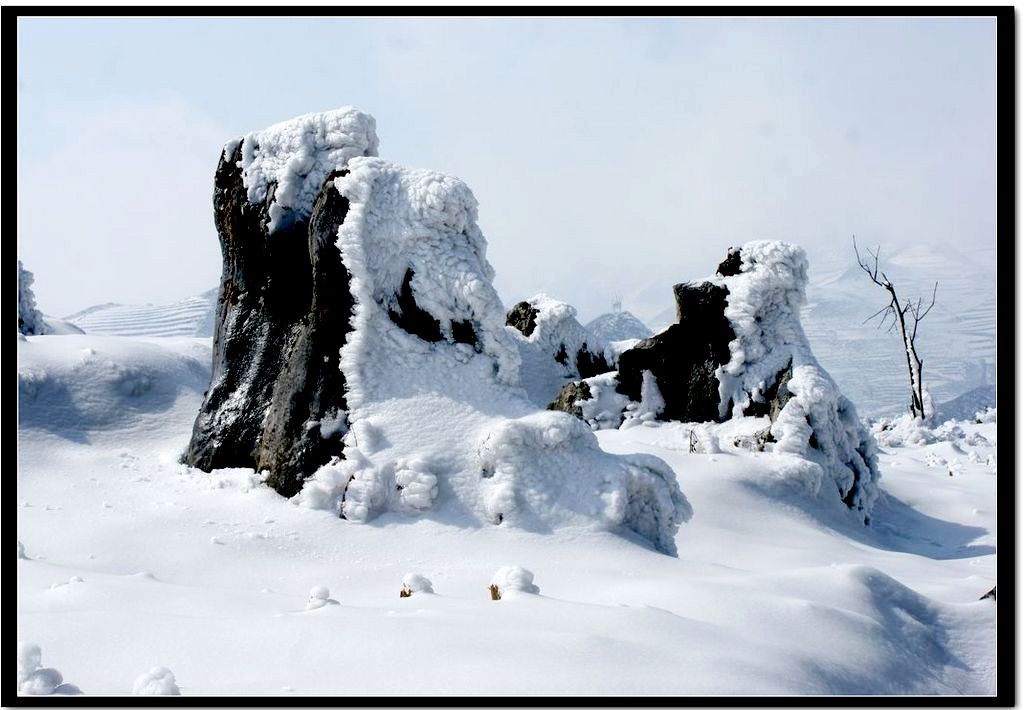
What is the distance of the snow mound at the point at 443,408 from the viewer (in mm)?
6660

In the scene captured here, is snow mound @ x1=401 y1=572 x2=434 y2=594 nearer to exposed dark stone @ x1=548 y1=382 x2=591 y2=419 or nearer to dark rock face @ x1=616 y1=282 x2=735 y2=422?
dark rock face @ x1=616 y1=282 x2=735 y2=422

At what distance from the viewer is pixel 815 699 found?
10.9 ft

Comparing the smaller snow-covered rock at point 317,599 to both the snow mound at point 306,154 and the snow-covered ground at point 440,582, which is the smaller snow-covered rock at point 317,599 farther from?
the snow mound at point 306,154

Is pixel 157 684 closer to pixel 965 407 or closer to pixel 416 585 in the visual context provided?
pixel 416 585

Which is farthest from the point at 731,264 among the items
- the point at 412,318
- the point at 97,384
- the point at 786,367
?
the point at 97,384

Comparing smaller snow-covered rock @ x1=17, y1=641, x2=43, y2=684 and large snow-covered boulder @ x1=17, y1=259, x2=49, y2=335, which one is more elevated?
large snow-covered boulder @ x1=17, y1=259, x2=49, y2=335

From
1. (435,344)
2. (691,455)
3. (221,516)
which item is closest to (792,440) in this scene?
(691,455)

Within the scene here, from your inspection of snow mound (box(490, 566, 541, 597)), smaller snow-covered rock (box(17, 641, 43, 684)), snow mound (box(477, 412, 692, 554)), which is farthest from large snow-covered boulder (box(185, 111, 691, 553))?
smaller snow-covered rock (box(17, 641, 43, 684))

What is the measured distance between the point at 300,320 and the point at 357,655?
5299 mm

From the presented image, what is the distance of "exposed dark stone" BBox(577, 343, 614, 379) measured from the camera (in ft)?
54.3

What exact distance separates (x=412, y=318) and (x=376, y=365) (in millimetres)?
566

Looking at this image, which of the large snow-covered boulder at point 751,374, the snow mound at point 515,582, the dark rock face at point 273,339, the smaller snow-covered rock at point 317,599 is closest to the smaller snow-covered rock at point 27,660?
the smaller snow-covered rock at point 317,599

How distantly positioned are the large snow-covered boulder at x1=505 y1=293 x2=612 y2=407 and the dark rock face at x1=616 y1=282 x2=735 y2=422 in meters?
3.45

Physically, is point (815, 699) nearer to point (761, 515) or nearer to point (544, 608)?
point (544, 608)
